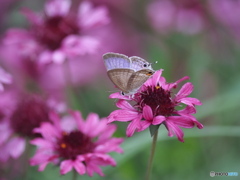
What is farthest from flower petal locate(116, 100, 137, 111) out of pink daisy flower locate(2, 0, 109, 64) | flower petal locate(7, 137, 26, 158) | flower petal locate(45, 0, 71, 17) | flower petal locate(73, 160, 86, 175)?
flower petal locate(45, 0, 71, 17)

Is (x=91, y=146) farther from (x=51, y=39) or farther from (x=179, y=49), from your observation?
(x=179, y=49)

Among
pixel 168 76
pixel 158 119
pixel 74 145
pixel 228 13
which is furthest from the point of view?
pixel 228 13

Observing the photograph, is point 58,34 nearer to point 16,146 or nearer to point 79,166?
point 16,146

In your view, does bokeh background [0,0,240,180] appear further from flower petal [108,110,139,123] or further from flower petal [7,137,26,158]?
flower petal [108,110,139,123]

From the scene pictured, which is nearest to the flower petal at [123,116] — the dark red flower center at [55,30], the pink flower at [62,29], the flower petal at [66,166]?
the flower petal at [66,166]

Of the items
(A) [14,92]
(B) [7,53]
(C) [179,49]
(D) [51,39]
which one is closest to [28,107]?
(D) [51,39]

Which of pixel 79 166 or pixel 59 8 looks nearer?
pixel 79 166

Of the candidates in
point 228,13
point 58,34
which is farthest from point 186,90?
point 228,13
